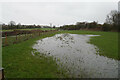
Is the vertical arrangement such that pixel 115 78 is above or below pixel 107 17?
below

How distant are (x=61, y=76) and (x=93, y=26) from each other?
5379cm

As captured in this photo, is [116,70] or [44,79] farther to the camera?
[116,70]

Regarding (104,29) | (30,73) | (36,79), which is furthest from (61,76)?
(104,29)

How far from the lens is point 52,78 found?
10.4 ft

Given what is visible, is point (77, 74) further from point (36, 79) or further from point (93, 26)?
point (93, 26)

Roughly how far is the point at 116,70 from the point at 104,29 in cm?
4353

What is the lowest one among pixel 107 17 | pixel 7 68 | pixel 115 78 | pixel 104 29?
pixel 115 78

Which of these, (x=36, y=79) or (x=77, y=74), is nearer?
(x=36, y=79)

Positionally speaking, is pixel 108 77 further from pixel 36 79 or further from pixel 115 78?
pixel 36 79

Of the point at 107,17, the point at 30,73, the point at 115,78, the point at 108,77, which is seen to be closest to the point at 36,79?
the point at 30,73

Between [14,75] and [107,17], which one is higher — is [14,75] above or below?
below

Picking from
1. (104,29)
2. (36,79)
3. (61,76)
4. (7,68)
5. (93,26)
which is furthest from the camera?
(93,26)

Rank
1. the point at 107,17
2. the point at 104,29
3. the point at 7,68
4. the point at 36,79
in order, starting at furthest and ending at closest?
1. the point at 107,17
2. the point at 104,29
3. the point at 7,68
4. the point at 36,79

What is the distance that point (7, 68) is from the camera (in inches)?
152
